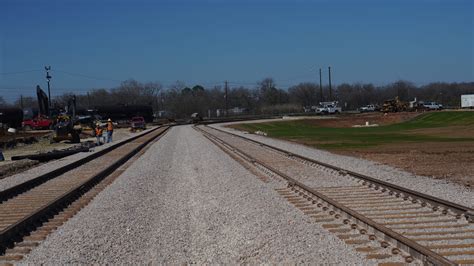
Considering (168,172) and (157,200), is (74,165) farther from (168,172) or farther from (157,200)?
(157,200)

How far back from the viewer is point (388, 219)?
10.6 meters

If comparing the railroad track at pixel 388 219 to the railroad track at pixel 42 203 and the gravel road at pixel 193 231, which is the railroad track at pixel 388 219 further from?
the railroad track at pixel 42 203

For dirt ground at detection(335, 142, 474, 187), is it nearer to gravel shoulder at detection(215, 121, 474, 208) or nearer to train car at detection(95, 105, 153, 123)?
gravel shoulder at detection(215, 121, 474, 208)

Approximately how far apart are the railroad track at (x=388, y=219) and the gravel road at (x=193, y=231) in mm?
381

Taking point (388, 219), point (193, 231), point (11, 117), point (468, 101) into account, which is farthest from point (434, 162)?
point (468, 101)

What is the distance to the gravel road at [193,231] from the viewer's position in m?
8.51

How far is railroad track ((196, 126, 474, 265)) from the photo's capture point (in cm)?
789

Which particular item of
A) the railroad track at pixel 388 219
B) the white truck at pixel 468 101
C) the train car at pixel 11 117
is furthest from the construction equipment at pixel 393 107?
the railroad track at pixel 388 219

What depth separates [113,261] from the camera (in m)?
8.47

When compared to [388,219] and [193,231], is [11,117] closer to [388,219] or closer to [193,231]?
[193,231]

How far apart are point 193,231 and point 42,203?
234 inches

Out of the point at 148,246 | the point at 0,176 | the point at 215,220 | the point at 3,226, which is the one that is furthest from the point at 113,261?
the point at 0,176

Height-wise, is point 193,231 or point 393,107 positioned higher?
point 193,231

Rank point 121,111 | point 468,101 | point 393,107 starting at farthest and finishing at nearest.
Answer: point 393,107 → point 468,101 → point 121,111
